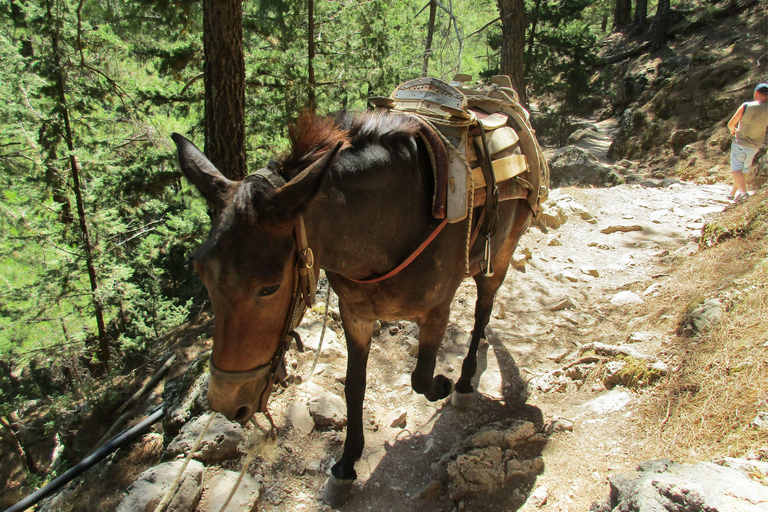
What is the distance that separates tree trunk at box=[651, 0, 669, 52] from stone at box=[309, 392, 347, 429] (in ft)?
66.0

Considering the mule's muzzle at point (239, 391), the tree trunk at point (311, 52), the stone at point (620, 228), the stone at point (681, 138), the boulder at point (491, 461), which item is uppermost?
the tree trunk at point (311, 52)

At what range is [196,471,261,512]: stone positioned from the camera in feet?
7.56

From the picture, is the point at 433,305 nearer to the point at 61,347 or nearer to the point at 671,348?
the point at 671,348

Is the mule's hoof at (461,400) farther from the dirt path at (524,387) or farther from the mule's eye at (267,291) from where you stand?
the mule's eye at (267,291)

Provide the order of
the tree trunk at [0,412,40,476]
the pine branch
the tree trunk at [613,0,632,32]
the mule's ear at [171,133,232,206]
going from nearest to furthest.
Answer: the mule's ear at [171,133,232,206]
the pine branch
the tree trunk at [0,412,40,476]
the tree trunk at [613,0,632,32]

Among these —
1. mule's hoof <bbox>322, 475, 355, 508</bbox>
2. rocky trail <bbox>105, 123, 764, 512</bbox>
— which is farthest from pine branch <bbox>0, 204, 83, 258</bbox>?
mule's hoof <bbox>322, 475, 355, 508</bbox>

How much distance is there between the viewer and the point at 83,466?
10.3 feet

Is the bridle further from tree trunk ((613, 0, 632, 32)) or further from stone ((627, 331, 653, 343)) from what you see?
tree trunk ((613, 0, 632, 32))

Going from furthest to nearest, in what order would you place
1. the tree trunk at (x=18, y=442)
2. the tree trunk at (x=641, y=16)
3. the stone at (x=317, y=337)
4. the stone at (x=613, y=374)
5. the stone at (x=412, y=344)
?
the tree trunk at (x=641, y=16) → the tree trunk at (x=18, y=442) → the stone at (x=412, y=344) → the stone at (x=317, y=337) → the stone at (x=613, y=374)

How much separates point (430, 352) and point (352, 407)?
624mm

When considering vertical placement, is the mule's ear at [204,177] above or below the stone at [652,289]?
above

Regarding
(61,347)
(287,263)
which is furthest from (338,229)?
(61,347)

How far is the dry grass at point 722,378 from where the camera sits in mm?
2145

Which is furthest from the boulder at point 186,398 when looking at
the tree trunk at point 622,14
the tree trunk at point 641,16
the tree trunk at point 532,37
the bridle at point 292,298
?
the tree trunk at point 622,14
